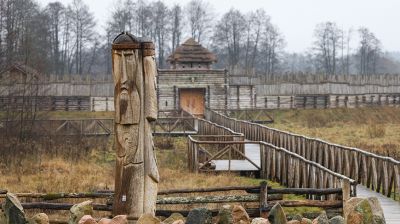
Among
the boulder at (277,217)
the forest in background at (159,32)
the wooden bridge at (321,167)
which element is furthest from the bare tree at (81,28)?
the boulder at (277,217)

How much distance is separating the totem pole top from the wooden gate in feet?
119

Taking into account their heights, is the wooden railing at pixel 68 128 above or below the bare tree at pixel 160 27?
below

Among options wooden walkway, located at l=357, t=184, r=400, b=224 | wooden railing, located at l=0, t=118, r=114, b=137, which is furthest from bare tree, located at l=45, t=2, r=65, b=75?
wooden walkway, located at l=357, t=184, r=400, b=224

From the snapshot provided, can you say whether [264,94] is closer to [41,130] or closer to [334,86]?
[334,86]

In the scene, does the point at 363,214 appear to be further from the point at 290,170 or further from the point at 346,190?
the point at 290,170

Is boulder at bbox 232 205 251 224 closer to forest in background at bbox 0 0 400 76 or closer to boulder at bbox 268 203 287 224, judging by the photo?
boulder at bbox 268 203 287 224

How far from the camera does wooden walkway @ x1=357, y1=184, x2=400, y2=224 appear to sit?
1056cm

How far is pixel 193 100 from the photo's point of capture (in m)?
44.6

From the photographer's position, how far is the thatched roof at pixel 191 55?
152 feet

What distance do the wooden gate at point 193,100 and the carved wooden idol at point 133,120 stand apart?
119 ft

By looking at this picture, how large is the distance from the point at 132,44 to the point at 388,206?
268 inches

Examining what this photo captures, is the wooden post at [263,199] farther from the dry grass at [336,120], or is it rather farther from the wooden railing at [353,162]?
the dry grass at [336,120]

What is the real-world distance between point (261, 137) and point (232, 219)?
16.9 metres

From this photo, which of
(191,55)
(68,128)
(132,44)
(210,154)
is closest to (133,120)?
(132,44)
